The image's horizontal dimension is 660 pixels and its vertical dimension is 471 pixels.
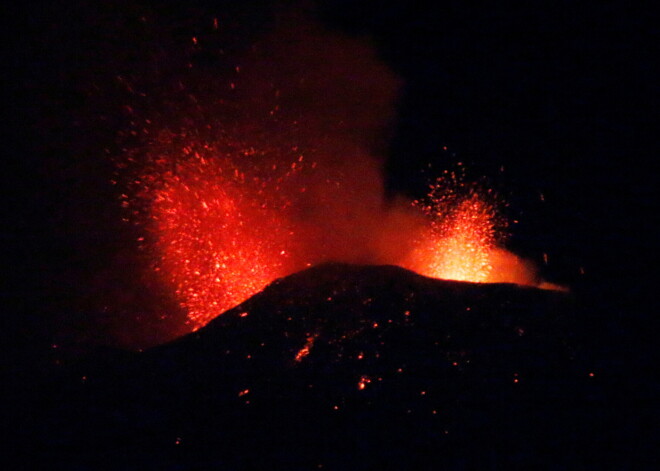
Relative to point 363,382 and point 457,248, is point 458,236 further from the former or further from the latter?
point 363,382

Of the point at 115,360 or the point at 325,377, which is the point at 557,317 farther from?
the point at 115,360

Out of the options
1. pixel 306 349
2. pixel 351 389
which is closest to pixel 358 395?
pixel 351 389

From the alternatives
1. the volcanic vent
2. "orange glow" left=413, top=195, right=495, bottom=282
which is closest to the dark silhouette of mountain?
the volcanic vent

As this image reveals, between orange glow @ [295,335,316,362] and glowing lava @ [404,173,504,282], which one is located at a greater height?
orange glow @ [295,335,316,362]

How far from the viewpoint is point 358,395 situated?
6.78ft

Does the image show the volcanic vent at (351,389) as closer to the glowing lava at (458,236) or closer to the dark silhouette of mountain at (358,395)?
the dark silhouette of mountain at (358,395)

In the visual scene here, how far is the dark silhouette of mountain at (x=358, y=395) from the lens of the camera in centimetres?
179

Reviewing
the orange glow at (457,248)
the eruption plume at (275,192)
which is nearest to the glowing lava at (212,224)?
the eruption plume at (275,192)

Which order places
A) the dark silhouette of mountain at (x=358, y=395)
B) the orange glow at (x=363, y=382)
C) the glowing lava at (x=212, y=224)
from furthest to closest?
the glowing lava at (x=212, y=224) → the orange glow at (x=363, y=382) → the dark silhouette of mountain at (x=358, y=395)

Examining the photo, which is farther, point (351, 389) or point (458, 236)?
point (458, 236)

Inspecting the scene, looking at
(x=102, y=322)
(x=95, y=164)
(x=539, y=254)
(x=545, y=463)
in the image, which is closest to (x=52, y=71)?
(x=95, y=164)

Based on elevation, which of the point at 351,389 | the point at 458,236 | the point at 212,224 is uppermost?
the point at 351,389

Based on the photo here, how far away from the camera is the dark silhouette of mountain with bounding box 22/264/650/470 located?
1.79m

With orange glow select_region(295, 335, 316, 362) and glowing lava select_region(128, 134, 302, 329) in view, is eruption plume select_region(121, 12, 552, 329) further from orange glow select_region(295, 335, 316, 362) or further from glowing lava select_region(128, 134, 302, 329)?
orange glow select_region(295, 335, 316, 362)
